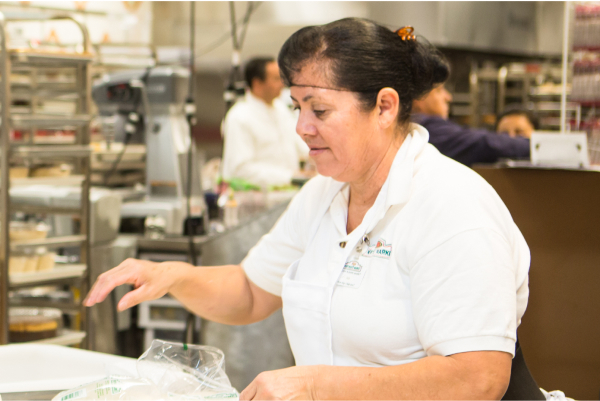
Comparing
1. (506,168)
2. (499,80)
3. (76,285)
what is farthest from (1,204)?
(499,80)

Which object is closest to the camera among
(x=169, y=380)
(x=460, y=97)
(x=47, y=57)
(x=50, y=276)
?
(x=169, y=380)

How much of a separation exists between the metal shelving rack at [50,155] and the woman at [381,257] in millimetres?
1176

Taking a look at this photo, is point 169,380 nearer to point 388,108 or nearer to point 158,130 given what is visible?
point 388,108

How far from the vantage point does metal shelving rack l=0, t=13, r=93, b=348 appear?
245 cm

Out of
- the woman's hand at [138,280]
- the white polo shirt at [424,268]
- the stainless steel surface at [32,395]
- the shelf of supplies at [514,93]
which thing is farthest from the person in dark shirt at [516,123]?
the shelf of supplies at [514,93]

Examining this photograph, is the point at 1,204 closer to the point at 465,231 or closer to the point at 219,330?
the point at 219,330

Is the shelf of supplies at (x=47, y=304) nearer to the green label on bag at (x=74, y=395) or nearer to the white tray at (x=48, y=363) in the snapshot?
the white tray at (x=48, y=363)

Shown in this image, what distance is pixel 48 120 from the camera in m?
2.58

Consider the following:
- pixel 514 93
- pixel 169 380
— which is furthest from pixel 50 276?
→ pixel 514 93

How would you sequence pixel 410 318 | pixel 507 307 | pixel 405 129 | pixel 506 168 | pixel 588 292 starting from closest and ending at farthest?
pixel 507 307 < pixel 410 318 < pixel 405 129 < pixel 588 292 < pixel 506 168

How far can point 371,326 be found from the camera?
1323 millimetres

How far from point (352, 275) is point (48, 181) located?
5.61 ft

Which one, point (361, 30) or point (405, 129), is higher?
point (361, 30)

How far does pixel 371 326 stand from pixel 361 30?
2.07 ft
